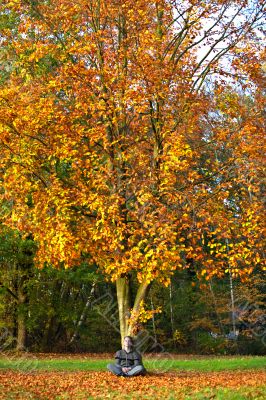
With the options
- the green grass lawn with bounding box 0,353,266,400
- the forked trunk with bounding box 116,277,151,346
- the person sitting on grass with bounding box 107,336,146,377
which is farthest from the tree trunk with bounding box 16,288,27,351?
the person sitting on grass with bounding box 107,336,146,377

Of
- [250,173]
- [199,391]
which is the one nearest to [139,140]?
[250,173]

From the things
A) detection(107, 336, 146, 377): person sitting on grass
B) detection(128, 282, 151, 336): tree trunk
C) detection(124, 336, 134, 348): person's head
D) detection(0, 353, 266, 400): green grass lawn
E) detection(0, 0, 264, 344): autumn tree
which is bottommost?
detection(0, 353, 266, 400): green grass lawn

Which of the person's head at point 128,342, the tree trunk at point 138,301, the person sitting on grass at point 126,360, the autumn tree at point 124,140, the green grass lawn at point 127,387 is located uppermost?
the autumn tree at point 124,140

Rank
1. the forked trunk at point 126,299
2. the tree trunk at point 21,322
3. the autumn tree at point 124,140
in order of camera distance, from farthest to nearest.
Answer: the tree trunk at point 21,322 → the forked trunk at point 126,299 → the autumn tree at point 124,140

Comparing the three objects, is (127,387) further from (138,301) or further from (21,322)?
(21,322)

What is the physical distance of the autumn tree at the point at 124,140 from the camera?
12859 millimetres

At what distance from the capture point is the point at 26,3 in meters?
15.3

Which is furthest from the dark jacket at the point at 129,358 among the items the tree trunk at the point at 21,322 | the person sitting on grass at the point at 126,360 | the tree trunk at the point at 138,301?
the tree trunk at the point at 21,322

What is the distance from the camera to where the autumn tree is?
12.9 metres

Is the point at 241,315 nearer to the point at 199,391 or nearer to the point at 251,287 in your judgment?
the point at 251,287

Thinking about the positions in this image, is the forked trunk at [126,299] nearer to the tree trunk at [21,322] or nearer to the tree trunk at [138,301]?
the tree trunk at [138,301]

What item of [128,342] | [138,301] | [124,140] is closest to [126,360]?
[128,342]

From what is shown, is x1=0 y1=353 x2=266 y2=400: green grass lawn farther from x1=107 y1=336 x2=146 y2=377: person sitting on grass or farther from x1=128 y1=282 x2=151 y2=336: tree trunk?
x1=128 y1=282 x2=151 y2=336: tree trunk

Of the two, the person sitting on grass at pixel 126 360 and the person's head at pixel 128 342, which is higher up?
the person's head at pixel 128 342
